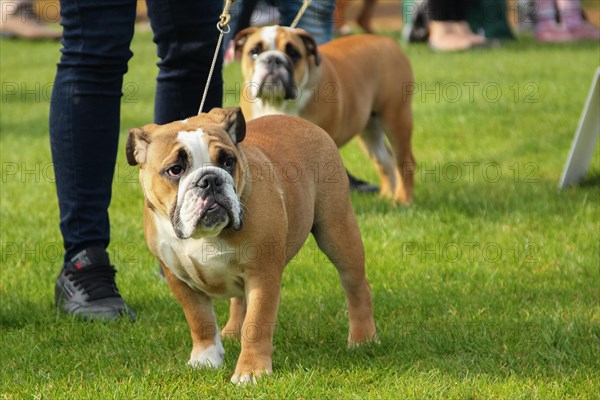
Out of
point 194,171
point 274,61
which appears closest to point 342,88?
point 274,61

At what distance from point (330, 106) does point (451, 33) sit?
24.6ft

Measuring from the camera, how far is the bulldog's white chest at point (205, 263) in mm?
2805

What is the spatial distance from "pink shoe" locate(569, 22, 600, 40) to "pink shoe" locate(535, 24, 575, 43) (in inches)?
2.4

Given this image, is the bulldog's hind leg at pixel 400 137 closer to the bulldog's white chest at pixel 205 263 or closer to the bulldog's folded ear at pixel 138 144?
the bulldog's white chest at pixel 205 263

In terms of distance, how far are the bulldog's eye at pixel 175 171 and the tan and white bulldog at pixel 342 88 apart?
234 centimetres

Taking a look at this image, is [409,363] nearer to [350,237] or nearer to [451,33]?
[350,237]

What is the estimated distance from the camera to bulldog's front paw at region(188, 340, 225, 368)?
3031mm

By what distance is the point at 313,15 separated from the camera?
6.07 metres

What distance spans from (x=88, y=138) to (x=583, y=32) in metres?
10.2

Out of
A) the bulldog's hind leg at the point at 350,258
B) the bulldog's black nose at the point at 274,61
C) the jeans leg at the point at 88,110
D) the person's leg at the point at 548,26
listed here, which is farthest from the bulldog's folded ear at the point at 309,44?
A: the person's leg at the point at 548,26

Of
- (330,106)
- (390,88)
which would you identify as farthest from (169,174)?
(390,88)

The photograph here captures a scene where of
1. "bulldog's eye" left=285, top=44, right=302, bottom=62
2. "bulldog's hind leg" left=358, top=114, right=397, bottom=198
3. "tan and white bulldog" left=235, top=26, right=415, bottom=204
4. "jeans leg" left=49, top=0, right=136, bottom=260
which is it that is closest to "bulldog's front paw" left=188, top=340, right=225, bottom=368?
"jeans leg" left=49, top=0, right=136, bottom=260

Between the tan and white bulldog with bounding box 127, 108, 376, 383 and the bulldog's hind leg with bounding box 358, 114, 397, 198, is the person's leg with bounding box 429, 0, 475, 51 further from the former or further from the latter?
the tan and white bulldog with bounding box 127, 108, 376, 383

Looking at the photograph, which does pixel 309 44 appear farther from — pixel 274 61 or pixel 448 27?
pixel 448 27
